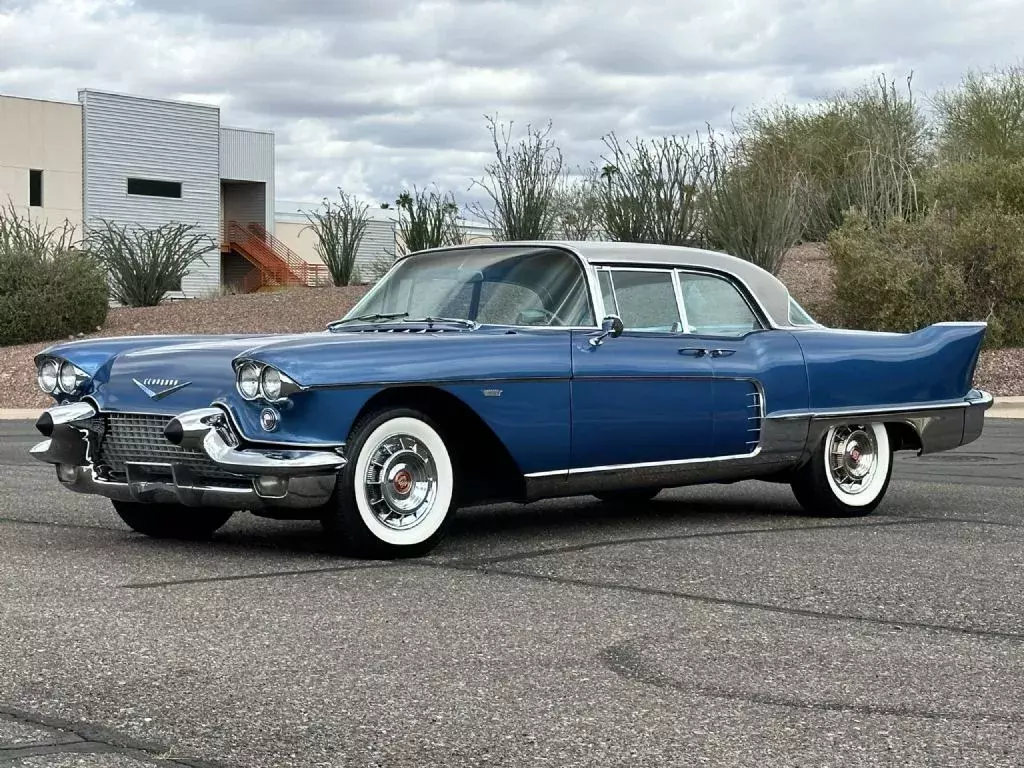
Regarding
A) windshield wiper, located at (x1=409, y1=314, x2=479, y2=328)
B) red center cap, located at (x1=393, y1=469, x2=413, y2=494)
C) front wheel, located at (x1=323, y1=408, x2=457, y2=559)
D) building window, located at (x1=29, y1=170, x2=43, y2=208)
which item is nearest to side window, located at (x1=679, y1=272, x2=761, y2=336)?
windshield wiper, located at (x1=409, y1=314, x2=479, y2=328)

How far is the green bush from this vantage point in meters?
22.9

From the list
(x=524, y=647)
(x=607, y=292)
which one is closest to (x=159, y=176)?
(x=607, y=292)

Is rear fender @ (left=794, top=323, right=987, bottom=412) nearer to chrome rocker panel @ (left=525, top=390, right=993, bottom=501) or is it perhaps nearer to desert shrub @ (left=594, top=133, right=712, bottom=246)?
chrome rocker panel @ (left=525, top=390, right=993, bottom=501)

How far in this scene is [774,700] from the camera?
15.3 feet

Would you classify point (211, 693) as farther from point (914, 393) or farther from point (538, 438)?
point (914, 393)

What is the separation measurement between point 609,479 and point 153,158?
46.2 metres

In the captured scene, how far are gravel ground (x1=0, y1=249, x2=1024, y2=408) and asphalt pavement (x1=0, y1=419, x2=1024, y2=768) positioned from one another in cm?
1457

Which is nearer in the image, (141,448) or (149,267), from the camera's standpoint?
(141,448)

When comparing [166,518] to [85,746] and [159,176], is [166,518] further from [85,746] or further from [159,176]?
[159,176]

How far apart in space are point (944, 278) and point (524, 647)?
61.3 ft

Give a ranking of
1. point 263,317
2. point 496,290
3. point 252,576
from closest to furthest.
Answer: point 252,576 → point 496,290 → point 263,317

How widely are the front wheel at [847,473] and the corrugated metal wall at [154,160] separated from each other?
41995mm

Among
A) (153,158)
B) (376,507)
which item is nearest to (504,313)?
(376,507)

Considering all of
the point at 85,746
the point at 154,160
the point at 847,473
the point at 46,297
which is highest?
the point at 154,160
